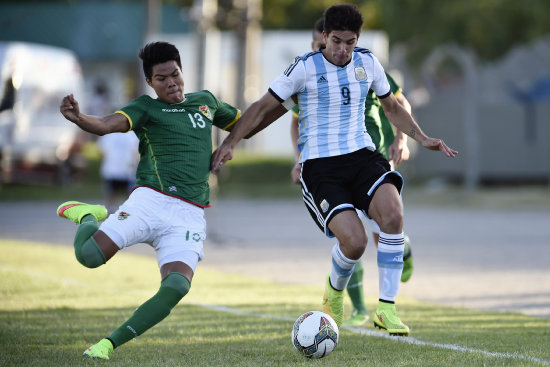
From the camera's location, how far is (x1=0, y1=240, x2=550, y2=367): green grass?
19.7 ft

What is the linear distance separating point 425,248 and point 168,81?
8004 mm

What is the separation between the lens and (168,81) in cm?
642

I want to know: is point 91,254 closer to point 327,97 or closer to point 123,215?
point 123,215

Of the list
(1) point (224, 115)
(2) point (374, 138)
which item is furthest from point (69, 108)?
(2) point (374, 138)

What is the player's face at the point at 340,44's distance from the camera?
638 cm

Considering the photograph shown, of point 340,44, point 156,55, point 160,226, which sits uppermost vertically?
point 340,44

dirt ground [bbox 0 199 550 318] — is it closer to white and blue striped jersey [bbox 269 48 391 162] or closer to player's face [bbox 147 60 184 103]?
white and blue striped jersey [bbox 269 48 391 162]

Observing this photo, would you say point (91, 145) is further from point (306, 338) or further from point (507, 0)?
point (306, 338)

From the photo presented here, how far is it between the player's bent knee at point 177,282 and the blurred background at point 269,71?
12902 mm

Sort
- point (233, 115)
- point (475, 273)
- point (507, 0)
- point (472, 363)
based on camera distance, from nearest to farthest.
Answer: point (472, 363) → point (233, 115) → point (475, 273) → point (507, 0)

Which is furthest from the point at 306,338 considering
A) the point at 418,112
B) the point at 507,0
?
the point at 507,0

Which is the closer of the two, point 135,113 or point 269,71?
point 135,113

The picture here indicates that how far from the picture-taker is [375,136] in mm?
7434

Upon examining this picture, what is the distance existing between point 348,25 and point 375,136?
1330mm
